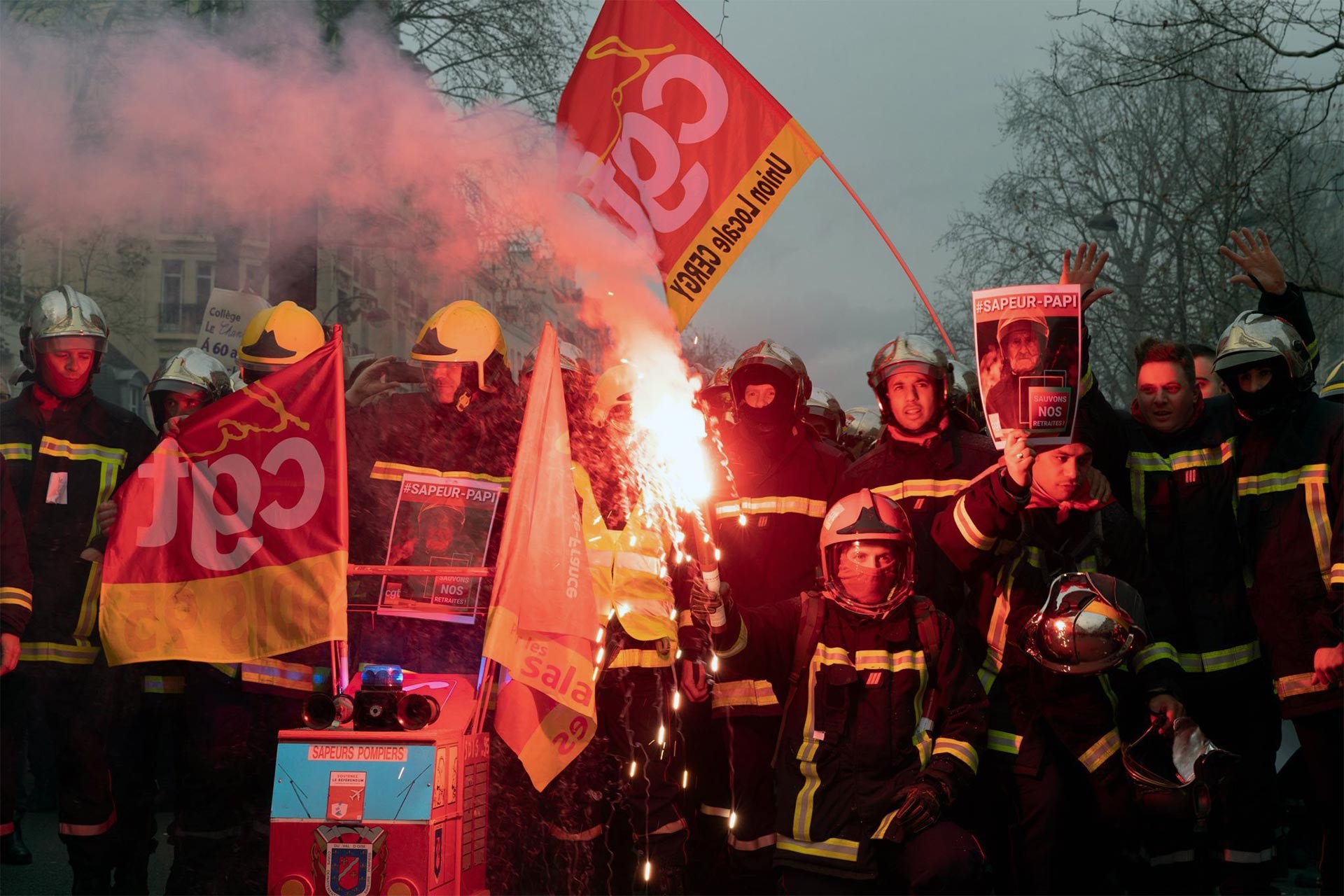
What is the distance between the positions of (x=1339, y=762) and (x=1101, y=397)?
182cm

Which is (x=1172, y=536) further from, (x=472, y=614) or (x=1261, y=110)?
(x=1261, y=110)

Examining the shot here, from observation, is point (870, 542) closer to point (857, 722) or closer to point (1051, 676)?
point (857, 722)

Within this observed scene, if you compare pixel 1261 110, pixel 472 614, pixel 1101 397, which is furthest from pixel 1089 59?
pixel 472 614

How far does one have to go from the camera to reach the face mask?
534cm

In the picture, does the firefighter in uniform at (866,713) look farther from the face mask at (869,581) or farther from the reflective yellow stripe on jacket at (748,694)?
the reflective yellow stripe on jacket at (748,694)

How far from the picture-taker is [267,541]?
5.71 metres

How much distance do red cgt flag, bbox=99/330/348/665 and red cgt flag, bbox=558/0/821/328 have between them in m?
1.59

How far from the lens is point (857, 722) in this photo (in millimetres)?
5230

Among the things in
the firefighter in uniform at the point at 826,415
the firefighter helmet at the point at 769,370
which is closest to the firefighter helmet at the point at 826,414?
the firefighter in uniform at the point at 826,415

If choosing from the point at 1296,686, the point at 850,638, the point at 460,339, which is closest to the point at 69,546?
the point at 460,339

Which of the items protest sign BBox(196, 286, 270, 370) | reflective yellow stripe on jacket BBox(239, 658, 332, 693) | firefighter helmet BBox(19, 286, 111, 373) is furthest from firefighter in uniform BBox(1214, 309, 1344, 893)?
protest sign BBox(196, 286, 270, 370)

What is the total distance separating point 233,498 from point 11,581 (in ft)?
4.84

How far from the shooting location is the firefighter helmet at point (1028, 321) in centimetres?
519

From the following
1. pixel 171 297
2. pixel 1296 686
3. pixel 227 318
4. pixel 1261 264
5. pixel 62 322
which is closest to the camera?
pixel 1296 686
